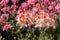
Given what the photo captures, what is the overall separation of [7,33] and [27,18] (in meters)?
0.47

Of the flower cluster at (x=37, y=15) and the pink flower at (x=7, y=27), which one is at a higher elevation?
the flower cluster at (x=37, y=15)

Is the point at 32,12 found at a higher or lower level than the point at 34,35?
higher

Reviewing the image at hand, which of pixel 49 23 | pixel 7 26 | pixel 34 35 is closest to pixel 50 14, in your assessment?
pixel 49 23

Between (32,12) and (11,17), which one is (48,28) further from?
(11,17)

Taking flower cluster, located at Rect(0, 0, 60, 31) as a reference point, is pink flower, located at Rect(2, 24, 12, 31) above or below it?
below

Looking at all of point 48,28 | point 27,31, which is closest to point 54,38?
point 48,28

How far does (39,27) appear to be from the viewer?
3555 millimetres

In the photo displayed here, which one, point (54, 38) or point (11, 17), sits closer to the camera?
point (54, 38)

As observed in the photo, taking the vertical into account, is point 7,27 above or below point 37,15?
below

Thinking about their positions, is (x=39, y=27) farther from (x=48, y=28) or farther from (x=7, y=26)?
(x=7, y=26)

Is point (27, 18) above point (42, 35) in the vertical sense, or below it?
above

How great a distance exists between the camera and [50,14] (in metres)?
3.55

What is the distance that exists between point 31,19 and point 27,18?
0.23 ft

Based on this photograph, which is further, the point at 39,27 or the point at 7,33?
the point at 7,33
